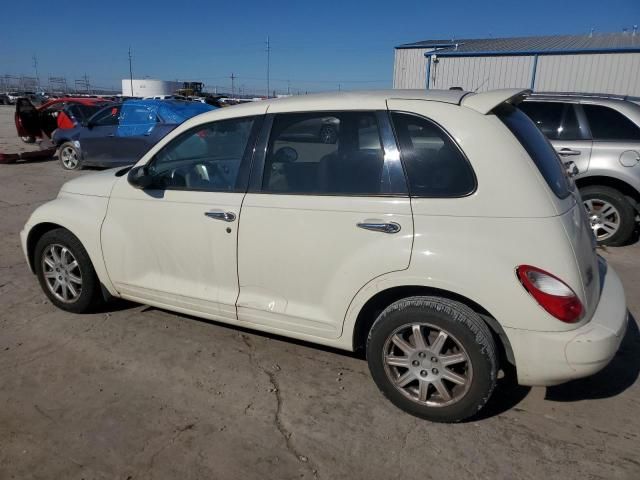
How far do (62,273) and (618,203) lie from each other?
243 inches

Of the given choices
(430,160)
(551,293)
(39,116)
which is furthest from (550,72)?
(551,293)

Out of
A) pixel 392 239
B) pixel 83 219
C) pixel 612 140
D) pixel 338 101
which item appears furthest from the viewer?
pixel 612 140

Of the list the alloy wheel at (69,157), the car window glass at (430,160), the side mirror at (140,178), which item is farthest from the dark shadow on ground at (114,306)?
the alloy wheel at (69,157)

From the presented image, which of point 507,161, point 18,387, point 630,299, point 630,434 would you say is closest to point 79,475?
point 18,387

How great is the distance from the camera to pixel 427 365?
2.76 m

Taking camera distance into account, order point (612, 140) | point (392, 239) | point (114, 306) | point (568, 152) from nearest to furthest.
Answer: point (392, 239) → point (114, 306) → point (612, 140) → point (568, 152)

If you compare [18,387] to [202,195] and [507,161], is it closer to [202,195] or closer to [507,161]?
[202,195]

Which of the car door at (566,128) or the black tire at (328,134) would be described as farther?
the car door at (566,128)

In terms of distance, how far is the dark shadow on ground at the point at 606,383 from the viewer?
10.2 feet

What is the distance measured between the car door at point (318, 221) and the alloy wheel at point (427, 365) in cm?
36

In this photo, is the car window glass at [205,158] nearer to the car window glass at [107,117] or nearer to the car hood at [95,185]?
the car hood at [95,185]

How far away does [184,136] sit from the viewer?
3.57 meters

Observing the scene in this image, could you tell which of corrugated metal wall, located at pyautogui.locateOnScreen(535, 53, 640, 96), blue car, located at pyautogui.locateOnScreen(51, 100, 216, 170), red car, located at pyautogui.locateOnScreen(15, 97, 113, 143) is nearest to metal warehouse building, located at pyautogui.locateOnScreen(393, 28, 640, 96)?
corrugated metal wall, located at pyautogui.locateOnScreen(535, 53, 640, 96)

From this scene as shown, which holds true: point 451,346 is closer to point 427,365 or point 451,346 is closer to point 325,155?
point 427,365
